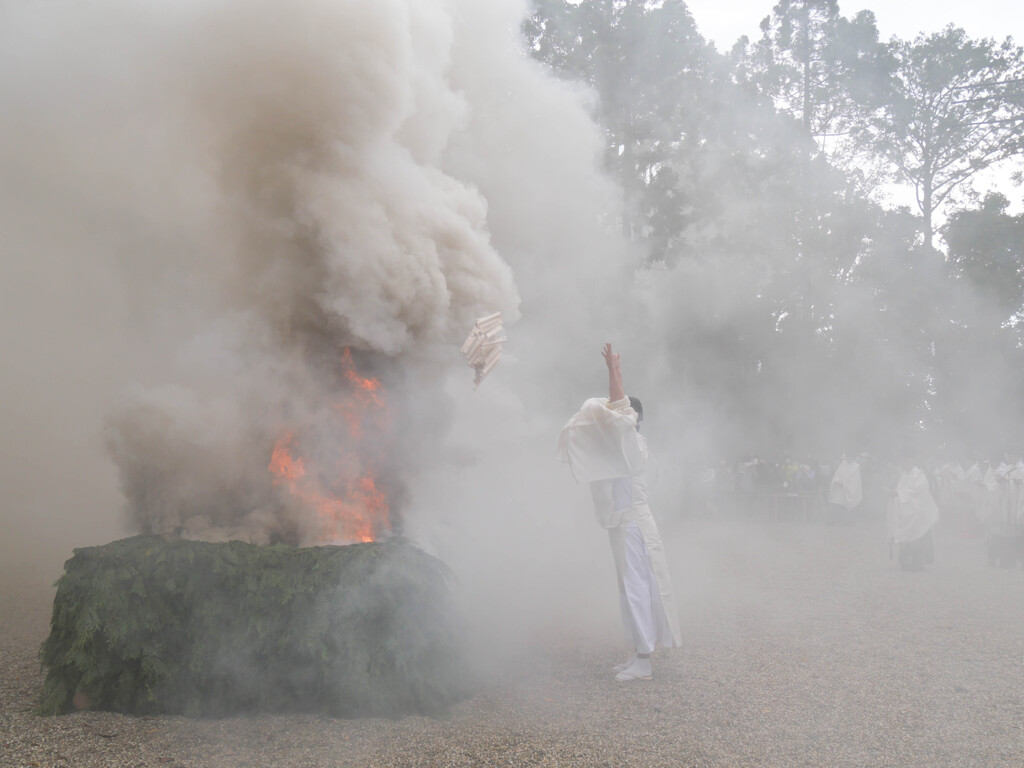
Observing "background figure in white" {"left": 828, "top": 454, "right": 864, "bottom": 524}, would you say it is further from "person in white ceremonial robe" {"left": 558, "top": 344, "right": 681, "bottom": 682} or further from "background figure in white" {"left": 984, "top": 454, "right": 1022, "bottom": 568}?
"person in white ceremonial robe" {"left": 558, "top": 344, "right": 681, "bottom": 682}

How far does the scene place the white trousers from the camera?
16.4 feet

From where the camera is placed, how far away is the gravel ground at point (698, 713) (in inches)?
143

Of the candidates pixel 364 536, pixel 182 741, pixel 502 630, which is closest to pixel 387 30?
pixel 364 536

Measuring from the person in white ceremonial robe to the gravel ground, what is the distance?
0.39 meters

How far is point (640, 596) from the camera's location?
505cm

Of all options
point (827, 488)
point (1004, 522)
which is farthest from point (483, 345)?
point (827, 488)

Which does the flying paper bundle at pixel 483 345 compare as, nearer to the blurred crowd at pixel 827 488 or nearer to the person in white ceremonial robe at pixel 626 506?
the person in white ceremonial robe at pixel 626 506

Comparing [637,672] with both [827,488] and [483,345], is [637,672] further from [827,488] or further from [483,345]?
[827,488]

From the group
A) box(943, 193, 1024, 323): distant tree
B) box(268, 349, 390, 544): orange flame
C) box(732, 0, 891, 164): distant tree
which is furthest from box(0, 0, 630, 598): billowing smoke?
box(943, 193, 1024, 323): distant tree

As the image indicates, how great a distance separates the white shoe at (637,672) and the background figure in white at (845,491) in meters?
12.7

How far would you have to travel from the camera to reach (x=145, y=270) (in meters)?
9.11

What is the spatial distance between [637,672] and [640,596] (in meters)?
0.49

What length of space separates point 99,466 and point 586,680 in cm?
909

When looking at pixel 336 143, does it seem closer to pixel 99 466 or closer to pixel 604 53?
pixel 99 466
